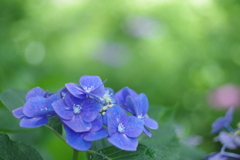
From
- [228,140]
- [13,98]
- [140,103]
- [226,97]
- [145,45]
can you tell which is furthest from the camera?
[145,45]

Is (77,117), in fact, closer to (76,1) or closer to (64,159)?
(64,159)

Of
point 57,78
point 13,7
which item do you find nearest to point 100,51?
point 13,7

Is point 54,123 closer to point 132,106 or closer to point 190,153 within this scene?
point 132,106

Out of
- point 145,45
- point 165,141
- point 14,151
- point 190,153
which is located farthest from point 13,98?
point 145,45

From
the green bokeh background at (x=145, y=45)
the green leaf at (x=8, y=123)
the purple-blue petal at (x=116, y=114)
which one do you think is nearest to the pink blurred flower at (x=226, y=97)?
the green bokeh background at (x=145, y=45)

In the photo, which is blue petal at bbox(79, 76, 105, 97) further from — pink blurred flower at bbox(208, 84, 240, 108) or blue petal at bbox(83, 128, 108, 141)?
pink blurred flower at bbox(208, 84, 240, 108)
